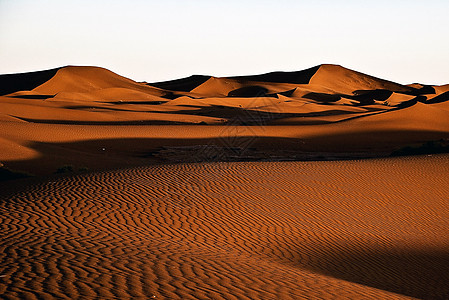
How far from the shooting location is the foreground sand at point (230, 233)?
6637 millimetres

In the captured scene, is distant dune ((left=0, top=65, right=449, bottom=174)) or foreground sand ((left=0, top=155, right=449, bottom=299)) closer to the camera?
foreground sand ((left=0, top=155, right=449, bottom=299))

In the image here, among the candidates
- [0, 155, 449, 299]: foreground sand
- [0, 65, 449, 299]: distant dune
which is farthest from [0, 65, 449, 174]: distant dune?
[0, 155, 449, 299]: foreground sand

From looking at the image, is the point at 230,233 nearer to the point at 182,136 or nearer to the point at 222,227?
the point at 222,227

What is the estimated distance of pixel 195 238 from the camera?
33.2 ft

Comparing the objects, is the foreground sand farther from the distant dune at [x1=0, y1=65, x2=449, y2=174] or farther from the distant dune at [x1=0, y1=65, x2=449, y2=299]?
the distant dune at [x1=0, y1=65, x2=449, y2=174]

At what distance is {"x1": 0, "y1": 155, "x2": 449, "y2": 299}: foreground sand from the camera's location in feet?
21.8

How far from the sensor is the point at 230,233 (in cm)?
1081

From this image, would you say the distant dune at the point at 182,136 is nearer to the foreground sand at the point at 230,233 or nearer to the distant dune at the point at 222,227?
the distant dune at the point at 222,227

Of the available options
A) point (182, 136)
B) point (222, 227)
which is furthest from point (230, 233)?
point (182, 136)

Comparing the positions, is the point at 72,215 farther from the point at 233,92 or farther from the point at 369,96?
the point at 233,92

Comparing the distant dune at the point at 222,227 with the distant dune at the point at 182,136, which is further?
the distant dune at the point at 182,136

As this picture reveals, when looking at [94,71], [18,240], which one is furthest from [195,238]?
[94,71]

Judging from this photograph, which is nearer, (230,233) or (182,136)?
(230,233)

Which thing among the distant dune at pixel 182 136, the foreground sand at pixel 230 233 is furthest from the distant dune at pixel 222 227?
the distant dune at pixel 182 136
